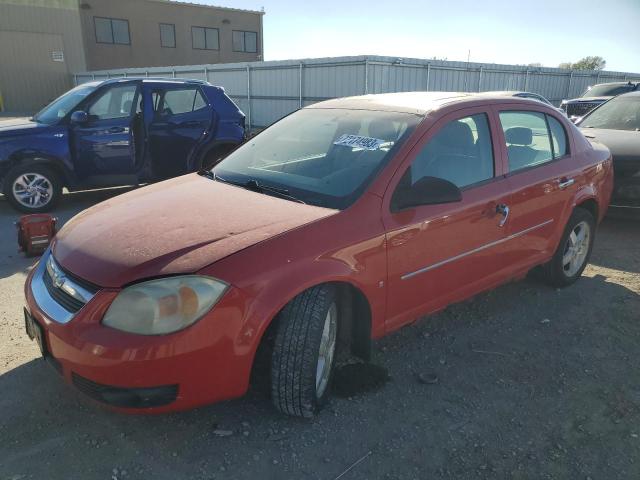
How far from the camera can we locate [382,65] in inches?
566

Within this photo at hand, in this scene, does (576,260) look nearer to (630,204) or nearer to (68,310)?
(630,204)

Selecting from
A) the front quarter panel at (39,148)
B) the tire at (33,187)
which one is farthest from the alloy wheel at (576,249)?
the tire at (33,187)

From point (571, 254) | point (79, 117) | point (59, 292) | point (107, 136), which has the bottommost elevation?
point (571, 254)

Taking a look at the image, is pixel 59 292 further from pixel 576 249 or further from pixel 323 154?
pixel 576 249

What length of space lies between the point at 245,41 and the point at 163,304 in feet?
126

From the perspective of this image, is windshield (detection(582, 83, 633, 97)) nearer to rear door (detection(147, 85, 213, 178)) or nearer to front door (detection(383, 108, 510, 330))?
rear door (detection(147, 85, 213, 178))

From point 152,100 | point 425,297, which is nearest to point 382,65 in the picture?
point 152,100

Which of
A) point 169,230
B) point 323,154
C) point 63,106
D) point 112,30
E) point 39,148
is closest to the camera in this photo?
point 169,230

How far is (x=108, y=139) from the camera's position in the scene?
6754mm

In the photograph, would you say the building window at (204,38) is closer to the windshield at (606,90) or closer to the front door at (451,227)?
the windshield at (606,90)

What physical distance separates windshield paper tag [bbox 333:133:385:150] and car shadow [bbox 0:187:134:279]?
3238mm

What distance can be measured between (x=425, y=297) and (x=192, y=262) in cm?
148

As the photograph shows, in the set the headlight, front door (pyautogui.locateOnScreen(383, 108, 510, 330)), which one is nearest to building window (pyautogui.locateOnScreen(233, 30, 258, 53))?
front door (pyautogui.locateOnScreen(383, 108, 510, 330))

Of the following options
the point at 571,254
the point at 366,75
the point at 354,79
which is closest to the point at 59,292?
the point at 571,254
